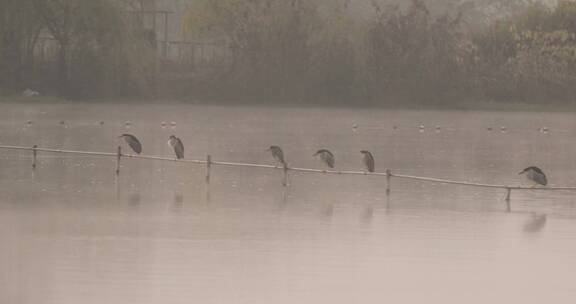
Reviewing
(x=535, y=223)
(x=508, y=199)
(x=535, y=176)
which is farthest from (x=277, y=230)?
(x=535, y=176)

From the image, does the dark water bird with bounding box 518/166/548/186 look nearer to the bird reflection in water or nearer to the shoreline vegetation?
the bird reflection in water

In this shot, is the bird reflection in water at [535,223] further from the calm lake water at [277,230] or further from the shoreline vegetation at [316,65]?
the shoreline vegetation at [316,65]

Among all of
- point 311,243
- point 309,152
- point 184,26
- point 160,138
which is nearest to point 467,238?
point 311,243

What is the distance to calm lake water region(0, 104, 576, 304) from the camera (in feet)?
41.8

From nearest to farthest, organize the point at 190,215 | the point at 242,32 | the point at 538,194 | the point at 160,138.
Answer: the point at 190,215 < the point at 538,194 < the point at 160,138 < the point at 242,32

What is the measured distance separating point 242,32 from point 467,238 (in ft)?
130

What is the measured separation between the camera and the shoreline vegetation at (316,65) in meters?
52.0

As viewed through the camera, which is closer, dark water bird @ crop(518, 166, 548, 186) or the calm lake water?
the calm lake water

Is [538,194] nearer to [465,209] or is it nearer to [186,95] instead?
[465,209]

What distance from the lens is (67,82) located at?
52.1 metres

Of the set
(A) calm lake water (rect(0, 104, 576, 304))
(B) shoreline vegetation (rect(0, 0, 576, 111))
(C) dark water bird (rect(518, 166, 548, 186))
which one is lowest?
(A) calm lake water (rect(0, 104, 576, 304))

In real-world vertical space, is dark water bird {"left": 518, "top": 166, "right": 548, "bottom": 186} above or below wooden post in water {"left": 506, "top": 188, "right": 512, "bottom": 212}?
above

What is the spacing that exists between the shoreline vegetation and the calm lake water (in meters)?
19.7

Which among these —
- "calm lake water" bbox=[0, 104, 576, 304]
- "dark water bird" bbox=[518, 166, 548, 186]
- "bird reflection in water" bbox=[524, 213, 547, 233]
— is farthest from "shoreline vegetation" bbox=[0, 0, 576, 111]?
"bird reflection in water" bbox=[524, 213, 547, 233]
